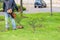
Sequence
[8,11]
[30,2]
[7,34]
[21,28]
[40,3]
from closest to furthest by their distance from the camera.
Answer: [7,34] < [8,11] < [21,28] < [40,3] < [30,2]

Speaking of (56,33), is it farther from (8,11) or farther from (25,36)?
(8,11)

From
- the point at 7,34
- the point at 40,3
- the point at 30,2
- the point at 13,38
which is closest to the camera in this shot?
the point at 13,38

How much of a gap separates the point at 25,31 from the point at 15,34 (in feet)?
2.45

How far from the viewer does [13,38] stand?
9367 mm

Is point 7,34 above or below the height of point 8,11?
below

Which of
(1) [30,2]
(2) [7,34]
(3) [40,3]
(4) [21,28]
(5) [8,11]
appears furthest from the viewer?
(1) [30,2]

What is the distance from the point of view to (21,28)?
11.7 meters

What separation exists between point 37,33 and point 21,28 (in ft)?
4.96

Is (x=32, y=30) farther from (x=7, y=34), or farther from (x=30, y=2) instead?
(x=30, y=2)

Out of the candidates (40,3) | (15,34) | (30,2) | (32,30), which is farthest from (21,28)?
(30,2)

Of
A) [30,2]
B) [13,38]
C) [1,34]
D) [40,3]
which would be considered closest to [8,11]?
[1,34]

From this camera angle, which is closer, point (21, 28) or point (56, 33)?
point (56, 33)

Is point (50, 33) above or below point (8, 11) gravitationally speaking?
below

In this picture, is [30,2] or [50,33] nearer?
[50,33]
